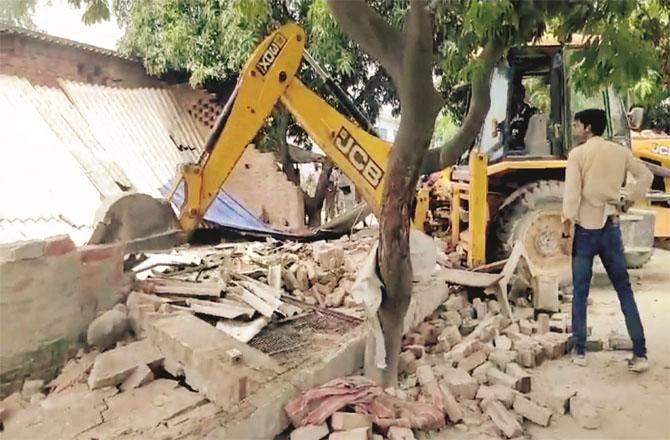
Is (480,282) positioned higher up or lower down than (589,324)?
higher up

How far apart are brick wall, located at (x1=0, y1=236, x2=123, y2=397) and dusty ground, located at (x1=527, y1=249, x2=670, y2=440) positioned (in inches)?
122

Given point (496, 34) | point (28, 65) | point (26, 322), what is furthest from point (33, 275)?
point (28, 65)

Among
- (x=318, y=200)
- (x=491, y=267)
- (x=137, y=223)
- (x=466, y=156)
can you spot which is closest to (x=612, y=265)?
(x=491, y=267)

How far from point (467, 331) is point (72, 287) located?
325cm

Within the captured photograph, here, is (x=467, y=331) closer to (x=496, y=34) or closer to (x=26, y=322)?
(x=496, y=34)

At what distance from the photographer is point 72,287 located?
3908 mm

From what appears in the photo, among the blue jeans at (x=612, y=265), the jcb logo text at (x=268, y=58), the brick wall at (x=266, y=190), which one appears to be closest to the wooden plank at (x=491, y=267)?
the blue jeans at (x=612, y=265)

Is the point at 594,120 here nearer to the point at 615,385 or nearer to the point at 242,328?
the point at 615,385

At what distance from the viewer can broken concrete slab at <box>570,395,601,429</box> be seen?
3420mm

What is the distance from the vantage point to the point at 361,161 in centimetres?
493

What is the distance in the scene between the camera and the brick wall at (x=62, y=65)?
8.46m

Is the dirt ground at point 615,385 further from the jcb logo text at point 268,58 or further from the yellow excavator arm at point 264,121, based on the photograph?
the jcb logo text at point 268,58

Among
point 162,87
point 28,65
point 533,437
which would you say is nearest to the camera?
point 533,437

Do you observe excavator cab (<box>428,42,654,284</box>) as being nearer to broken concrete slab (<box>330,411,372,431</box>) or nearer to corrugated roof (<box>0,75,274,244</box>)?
broken concrete slab (<box>330,411,372,431</box>)
